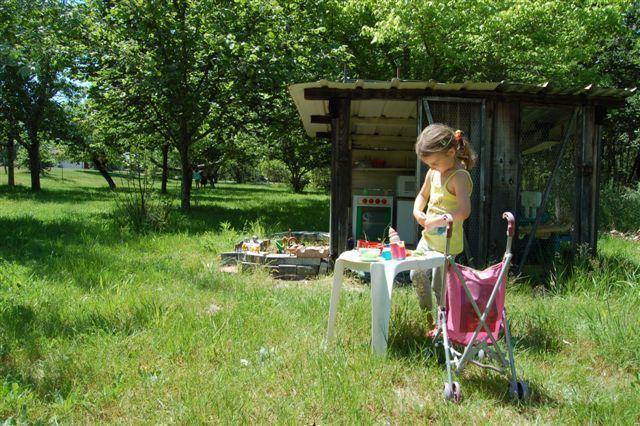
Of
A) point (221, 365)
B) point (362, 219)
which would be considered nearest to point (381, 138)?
point (362, 219)

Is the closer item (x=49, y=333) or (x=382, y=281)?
(x=382, y=281)

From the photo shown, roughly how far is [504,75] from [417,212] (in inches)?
516

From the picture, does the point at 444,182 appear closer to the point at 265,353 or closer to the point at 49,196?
the point at 265,353

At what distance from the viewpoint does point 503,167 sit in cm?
694

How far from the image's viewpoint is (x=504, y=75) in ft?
50.6

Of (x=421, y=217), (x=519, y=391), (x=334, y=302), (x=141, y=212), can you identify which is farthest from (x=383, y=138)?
(x=519, y=391)

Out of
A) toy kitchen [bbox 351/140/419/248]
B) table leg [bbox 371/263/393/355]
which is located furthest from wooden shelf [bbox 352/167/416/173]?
table leg [bbox 371/263/393/355]

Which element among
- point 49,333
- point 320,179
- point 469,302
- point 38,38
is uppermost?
point 38,38

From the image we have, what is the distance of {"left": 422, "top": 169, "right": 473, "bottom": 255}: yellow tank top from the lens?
3763 millimetres

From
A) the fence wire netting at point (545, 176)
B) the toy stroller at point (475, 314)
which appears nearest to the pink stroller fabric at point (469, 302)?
the toy stroller at point (475, 314)

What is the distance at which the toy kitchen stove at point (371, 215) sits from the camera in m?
9.02

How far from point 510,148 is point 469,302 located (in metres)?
4.26

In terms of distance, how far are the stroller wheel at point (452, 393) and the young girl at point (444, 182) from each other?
0.92m

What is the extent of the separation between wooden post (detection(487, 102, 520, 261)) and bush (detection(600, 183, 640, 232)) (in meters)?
7.10
